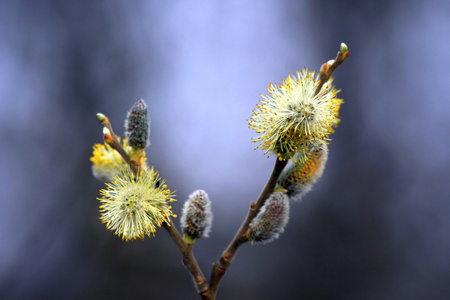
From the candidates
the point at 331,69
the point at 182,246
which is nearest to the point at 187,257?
the point at 182,246

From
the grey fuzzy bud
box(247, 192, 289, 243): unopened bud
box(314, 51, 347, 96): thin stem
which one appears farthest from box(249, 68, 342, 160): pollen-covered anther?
the grey fuzzy bud

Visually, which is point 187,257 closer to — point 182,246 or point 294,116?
point 182,246

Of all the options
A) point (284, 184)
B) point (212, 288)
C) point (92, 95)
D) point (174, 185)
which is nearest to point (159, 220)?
point (212, 288)

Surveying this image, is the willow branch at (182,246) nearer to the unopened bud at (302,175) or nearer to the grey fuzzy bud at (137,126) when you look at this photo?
the grey fuzzy bud at (137,126)

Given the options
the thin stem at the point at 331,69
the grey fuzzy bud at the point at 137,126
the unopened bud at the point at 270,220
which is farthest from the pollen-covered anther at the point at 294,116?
the grey fuzzy bud at the point at 137,126

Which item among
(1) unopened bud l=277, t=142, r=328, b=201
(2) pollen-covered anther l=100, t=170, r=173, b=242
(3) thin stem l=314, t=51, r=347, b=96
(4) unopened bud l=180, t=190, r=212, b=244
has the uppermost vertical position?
(2) pollen-covered anther l=100, t=170, r=173, b=242

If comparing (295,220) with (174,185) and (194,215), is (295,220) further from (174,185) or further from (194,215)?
(194,215)

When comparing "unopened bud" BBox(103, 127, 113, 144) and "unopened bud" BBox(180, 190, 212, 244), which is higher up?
"unopened bud" BBox(103, 127, 113, 144)

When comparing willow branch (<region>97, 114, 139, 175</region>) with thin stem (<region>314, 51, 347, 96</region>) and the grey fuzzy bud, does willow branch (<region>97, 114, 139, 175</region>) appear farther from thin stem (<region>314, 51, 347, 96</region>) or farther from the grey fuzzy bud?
thin stem (<region>314, 51, 347, 96</region>)
